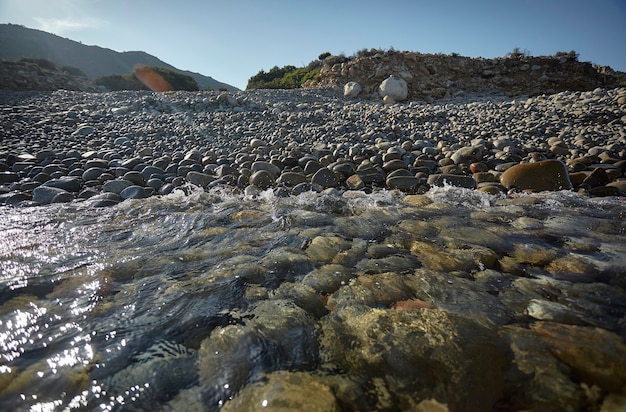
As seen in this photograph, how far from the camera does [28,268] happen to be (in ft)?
5.98

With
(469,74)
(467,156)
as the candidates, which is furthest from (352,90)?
(467,156)

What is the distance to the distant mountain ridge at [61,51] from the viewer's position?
38.9 meters

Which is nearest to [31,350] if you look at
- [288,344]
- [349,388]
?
[288,344]

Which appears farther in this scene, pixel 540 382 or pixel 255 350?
pixel 255 350

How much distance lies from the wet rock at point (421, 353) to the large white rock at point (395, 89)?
1089 cm

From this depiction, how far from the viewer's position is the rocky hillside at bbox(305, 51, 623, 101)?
12.8 metres

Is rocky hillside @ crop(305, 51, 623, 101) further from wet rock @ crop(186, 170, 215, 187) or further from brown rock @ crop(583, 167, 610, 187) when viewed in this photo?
wet rock @ crop(186, 170, 215, 187)

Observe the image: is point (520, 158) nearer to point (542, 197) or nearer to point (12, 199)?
point (542, 197)

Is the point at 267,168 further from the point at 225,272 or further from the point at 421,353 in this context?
the point at 421,353

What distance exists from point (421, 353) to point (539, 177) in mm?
3040

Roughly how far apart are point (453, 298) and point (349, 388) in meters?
0.72

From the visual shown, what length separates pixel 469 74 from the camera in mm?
13984

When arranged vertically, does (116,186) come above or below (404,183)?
below

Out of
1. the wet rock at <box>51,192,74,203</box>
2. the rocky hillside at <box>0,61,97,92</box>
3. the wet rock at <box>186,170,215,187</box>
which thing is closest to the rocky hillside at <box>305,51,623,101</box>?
the wet rock at <box>186,170,215,187</box>
